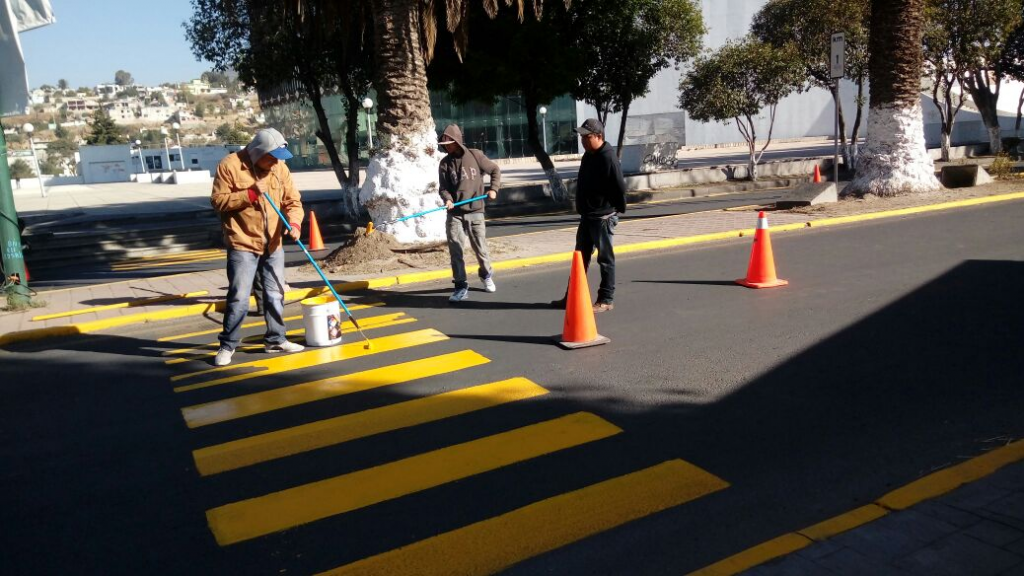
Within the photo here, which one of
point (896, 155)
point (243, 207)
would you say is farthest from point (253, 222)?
point (896, 155)

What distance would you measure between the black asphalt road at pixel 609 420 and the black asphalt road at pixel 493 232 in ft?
17.3

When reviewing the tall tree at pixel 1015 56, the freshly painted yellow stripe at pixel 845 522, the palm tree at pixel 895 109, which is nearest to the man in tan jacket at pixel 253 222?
the freshly painted yellow stripe at pixel 845 522

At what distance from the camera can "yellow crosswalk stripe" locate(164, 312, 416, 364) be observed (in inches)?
292

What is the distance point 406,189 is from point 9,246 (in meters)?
5.20

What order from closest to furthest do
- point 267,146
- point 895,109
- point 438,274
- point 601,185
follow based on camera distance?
point 267,146 < point 601,185 < point 438,274 < point 895,109

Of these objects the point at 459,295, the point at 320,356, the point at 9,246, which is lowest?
the point at 320,356

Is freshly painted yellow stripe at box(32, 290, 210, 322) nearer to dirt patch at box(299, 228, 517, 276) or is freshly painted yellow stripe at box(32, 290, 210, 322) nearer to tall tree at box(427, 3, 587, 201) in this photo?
dirt patch at box(299, 228, 517, 276)

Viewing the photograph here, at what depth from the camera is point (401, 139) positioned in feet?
39.9

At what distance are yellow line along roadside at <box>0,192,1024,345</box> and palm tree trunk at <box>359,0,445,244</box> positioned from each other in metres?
A: 1.51

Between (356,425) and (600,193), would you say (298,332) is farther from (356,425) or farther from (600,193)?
(600,193)

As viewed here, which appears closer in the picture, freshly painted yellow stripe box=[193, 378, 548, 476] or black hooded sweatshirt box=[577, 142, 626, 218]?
freshly painted yellow stripe box=[193, 378, 548, 476]

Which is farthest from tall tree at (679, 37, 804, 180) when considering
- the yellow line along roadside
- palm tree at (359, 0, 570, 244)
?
palm tree at (359, 0, 570, 244)

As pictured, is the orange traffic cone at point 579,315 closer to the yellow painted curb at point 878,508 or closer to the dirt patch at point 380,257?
the yellow painted curb at point 878,508

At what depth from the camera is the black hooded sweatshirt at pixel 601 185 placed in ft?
25.8
